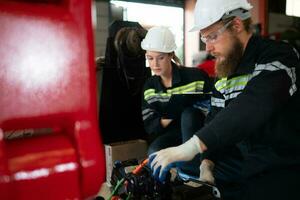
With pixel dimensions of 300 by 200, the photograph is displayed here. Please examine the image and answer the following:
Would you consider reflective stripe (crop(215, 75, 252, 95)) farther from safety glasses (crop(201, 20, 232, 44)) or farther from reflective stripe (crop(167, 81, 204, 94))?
reflective stripe (crop(167, 81, 204, 94))

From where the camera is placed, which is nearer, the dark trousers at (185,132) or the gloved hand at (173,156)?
the gloved hand at (173,156)

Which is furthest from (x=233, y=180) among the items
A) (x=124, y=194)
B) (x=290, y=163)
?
(x=124, y=194)

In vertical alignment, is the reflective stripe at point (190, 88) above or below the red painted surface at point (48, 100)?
below

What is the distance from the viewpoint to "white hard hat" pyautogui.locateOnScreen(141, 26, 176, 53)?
2.55 metres

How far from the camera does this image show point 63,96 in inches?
15.5

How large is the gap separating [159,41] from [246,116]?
159cm

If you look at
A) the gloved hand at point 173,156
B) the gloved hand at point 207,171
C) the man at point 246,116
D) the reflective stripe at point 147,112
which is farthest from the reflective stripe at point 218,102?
the reflective stripe at point 147,112

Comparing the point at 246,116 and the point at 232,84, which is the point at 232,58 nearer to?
the point at 232,84

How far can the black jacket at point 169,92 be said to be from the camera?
2.47 metres

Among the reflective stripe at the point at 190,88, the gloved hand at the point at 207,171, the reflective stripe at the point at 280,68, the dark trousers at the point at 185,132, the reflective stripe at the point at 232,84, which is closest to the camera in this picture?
the reflective stripe at the point at 280,68

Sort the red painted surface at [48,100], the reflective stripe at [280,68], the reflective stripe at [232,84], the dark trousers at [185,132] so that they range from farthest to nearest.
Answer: the dark trousers at [185,132], the reflective stripe at [232,84], the reflective stripe at [280,68], the red painted surface at [48,100]

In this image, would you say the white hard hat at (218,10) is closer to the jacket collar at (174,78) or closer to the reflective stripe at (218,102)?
the reflective stripe at (218,102)

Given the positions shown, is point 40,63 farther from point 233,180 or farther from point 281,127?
point 233,180

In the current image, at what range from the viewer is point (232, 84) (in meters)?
1.48
